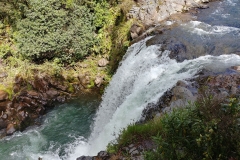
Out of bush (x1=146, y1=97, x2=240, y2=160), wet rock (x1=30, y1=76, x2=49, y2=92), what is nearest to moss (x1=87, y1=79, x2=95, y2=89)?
wet rock (x1=30, y1=76, x2=49, y2=92)

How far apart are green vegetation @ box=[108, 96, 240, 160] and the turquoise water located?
6906mm

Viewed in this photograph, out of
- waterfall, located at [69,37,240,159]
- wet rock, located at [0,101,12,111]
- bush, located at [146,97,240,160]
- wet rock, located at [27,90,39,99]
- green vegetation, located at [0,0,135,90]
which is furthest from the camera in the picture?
green vegetation, located at [0,0,135,90]

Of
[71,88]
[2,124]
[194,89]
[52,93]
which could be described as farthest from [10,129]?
[194,89]

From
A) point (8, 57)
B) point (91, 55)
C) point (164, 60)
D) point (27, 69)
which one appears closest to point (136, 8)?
point (91, 55)

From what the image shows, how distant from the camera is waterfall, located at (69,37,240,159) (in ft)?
30.5

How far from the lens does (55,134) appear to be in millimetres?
→ 11961

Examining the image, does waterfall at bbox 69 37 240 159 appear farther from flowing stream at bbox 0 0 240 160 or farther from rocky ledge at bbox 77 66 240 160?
rocky ledge at bbox 77 66 240 160

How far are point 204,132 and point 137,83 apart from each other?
6947 mm

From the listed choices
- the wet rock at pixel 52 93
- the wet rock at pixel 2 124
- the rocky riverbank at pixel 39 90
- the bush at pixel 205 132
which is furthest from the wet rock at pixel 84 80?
the bush at pixel 205 132

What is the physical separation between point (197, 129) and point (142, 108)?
4783 millimetres

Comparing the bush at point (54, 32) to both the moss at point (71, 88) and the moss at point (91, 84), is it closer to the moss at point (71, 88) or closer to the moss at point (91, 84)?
the moss at point (71, 88)

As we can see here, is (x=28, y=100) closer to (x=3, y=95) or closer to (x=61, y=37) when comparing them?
(x=3, y=95)

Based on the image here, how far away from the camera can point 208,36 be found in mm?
11930

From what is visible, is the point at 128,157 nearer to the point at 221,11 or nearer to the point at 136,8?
the point at 136,8
